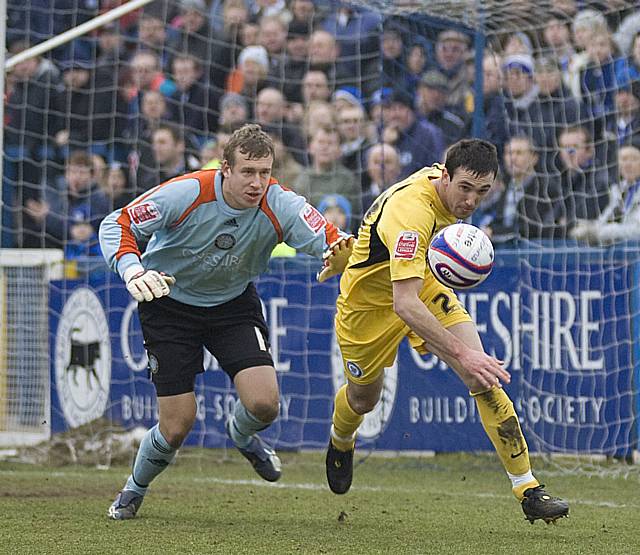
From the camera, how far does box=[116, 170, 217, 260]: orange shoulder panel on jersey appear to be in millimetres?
6699

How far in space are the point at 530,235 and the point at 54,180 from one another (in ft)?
17.5

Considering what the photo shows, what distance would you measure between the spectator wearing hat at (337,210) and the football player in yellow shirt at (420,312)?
413 centimetres

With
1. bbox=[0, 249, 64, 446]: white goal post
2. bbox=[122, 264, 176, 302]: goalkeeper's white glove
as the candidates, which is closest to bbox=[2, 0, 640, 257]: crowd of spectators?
bbox=[0, 249, 64, 446]: white goal post

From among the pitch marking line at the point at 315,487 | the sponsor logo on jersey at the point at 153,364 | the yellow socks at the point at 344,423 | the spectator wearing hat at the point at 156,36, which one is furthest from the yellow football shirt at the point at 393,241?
the spectator wearing hat at the point at 156,36

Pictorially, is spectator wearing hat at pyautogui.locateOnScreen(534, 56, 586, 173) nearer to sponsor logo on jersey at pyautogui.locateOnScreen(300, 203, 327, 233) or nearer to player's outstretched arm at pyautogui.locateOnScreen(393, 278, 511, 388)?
sponsor logo on jersey at pyautogui.locateOnScreen(300, 203, 327, 233)

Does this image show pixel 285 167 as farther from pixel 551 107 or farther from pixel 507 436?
pixel 507 436

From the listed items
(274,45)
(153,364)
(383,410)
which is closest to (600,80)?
(383,410)

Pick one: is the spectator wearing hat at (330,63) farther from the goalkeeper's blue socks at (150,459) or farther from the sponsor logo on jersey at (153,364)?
the goalkeeper's blue socks at (150,459)

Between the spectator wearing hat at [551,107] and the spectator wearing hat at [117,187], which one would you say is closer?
the spectator wearing hat at [551,107]

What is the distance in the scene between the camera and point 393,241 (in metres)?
6.30

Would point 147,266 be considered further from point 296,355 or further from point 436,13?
point 436,13

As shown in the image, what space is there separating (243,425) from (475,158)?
7.08 ft

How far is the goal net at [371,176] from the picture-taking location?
10.1 meters

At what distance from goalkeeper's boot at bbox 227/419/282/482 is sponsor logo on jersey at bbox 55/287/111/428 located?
11.8 ft
